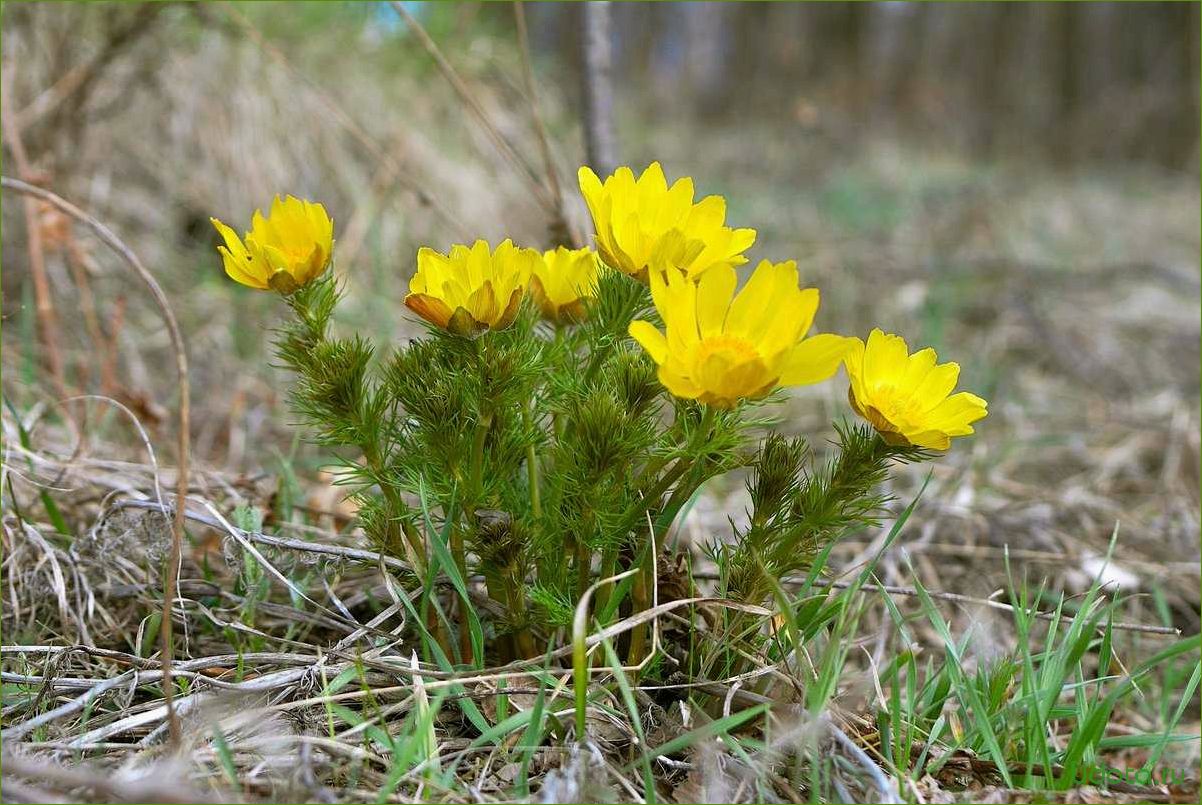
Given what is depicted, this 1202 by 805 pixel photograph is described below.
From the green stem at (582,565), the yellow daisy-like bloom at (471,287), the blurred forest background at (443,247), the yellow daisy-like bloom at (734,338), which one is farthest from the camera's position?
the blurred forest background at (443,247)

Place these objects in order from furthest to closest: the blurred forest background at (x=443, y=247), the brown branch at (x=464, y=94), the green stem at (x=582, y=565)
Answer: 1. the blurred forest background at (x=443, y=247)
2. the brown branch at (x=464, y=94)
3. the green stem at (x=582, y=565)

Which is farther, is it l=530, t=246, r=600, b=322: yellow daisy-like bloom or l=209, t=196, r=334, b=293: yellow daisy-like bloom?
l=530, t=246, r=600, b=322: yellow daisy-like bloom

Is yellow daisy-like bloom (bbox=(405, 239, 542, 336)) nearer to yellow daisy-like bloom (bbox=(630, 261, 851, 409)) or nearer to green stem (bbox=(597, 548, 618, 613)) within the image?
yellow daisy-like bloom (bbox=(630, 261, 851, 409))

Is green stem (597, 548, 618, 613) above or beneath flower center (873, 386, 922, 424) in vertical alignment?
beneath

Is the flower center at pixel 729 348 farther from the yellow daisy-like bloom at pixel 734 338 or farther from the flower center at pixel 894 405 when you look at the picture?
the flower center at pixel 894 405

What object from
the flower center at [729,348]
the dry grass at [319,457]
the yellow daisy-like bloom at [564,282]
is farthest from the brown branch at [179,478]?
the flower center at [729,348]

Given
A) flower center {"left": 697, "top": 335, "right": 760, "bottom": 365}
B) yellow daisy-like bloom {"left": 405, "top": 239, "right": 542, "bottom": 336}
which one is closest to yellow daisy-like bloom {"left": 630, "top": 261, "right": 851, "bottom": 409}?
flower center {"left": 697, "top": 335, "right": 760, "bottom": 365}

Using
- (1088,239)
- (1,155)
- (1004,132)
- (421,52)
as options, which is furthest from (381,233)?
(1004,132)
